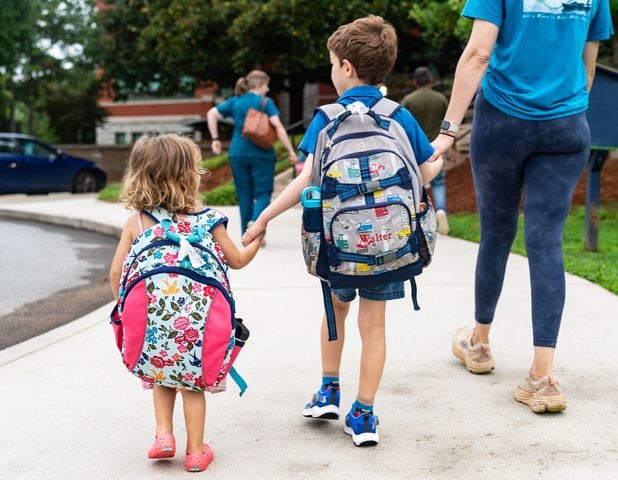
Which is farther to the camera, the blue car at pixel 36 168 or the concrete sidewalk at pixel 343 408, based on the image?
the blue car at pixel 36 168

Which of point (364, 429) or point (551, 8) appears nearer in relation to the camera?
point (364, 429)

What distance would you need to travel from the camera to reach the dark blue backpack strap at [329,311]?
334 centimetres

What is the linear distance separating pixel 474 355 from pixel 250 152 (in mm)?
5132

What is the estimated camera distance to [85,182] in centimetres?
2216

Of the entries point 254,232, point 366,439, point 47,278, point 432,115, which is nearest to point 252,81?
point 432,115

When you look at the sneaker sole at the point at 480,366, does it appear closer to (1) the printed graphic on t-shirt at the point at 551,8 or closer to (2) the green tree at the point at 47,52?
(1) the printed graphic on t-shirt at the point at 551,8

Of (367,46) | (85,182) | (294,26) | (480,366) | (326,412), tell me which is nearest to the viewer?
(367,46)

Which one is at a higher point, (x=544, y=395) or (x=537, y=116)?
(x=537, y=116)

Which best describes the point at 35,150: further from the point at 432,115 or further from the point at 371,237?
the point at 371,237

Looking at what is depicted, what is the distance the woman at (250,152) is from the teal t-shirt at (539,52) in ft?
17.5

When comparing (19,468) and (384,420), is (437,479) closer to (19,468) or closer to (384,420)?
(384,420)

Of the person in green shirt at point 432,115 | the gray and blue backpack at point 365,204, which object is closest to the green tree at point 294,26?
the person in green shirt at point 432,115

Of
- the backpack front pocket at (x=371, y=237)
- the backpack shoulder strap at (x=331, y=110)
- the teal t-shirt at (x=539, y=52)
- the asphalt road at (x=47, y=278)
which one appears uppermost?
the teal t-shirt at (x=539, y=52)

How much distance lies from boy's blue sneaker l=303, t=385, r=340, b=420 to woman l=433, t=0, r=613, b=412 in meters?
0.81
